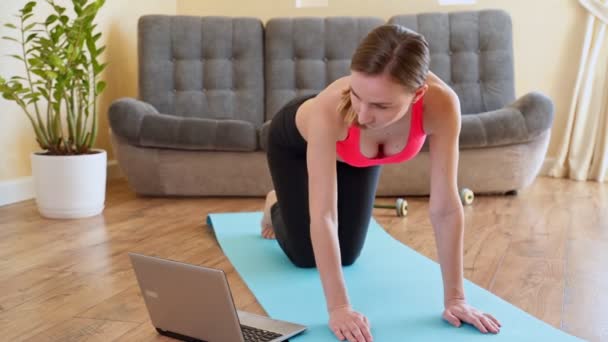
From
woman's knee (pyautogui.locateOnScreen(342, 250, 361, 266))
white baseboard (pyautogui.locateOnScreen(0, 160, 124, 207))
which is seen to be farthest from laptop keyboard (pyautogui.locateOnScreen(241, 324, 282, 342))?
white baseboard (pyautogui.locateOnScreen(0, 160, 124, 207))

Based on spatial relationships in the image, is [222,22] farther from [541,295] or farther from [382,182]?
[541,295]

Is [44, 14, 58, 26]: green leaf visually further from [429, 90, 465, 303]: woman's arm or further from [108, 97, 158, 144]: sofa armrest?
[429, 90, 465, 303]: woman's arm

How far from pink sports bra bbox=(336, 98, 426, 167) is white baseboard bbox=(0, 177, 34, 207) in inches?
89.1

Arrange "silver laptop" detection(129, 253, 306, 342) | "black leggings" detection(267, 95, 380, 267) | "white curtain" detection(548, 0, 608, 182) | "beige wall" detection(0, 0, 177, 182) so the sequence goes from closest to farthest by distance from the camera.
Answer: "silver laptop" detection(129, 253, 306, 342) → "black leggings" detection(267, 95, 380, 267) → "beige wall" detection(0, 0, 177, 182) → "white curtain" detection(548, 0, 608, 182)

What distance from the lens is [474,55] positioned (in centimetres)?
422

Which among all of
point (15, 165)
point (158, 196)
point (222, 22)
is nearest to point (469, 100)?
point (222, 22)

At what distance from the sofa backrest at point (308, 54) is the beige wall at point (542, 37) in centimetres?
48

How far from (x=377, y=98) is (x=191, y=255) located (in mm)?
1345

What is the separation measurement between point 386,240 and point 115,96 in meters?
2.49

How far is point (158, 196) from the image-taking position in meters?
3.95

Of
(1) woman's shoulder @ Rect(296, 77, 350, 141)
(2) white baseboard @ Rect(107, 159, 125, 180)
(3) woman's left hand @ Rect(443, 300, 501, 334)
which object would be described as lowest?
(2) white baseboard @ Rect(107, 159, 125, 180)

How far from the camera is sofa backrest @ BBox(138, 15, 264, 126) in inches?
167

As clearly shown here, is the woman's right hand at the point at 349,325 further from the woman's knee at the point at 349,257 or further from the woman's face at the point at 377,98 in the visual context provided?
the woman's knee at the point at 349,257

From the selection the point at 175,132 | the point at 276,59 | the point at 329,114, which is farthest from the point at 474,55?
the point at 329,114
